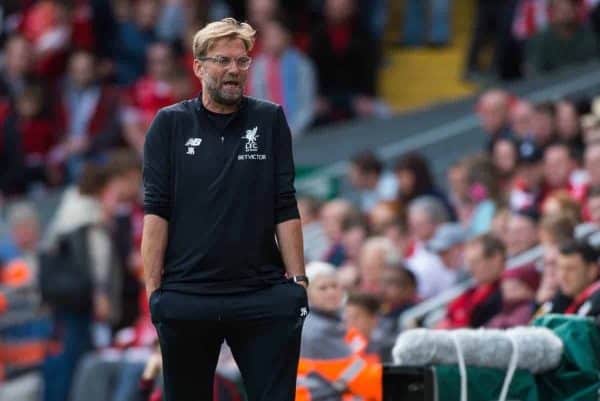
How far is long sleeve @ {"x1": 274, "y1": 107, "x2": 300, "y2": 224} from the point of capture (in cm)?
686

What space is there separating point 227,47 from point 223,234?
2.20ft

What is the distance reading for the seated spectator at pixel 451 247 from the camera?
1291 cm

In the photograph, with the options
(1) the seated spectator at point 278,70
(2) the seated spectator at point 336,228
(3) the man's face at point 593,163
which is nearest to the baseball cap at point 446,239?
(2) the seated spectator at point 336,228

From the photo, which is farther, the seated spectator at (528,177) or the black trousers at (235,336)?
the seated spectator at (528,177)

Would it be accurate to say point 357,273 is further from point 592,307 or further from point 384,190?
point 592,307

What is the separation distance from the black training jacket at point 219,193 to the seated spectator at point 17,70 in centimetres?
1158

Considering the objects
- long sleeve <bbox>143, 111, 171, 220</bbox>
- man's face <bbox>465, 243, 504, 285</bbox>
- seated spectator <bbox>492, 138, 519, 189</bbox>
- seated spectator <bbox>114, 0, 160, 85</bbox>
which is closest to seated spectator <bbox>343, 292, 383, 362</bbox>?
man's face <bbox>465, 243, 504, 285</bbox>

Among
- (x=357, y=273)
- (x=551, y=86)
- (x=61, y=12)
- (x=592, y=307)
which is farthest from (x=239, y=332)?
(x=61, y=12)

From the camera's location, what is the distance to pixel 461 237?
13.0 m

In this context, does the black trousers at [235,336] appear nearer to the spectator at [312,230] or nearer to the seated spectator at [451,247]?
the seated spectator at [451,247]

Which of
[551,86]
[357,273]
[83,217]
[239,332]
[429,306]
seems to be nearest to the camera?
[239,332]

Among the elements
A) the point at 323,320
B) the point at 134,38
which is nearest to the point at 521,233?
the point at 323,320

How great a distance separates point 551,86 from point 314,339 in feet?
25.6

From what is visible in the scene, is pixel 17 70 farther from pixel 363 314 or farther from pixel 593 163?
pixel 363 314
